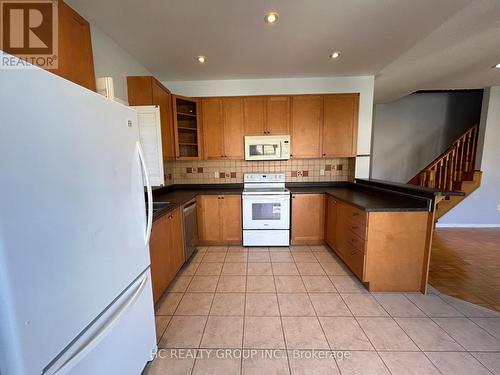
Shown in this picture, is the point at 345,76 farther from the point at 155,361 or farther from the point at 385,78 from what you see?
the point at 155,361

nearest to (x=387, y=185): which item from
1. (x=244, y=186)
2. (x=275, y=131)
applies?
(x=275, y=131)

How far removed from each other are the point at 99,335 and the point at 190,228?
2018mm

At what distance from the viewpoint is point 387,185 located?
2666mm

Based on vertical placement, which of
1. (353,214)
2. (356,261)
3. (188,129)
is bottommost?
(356,261)

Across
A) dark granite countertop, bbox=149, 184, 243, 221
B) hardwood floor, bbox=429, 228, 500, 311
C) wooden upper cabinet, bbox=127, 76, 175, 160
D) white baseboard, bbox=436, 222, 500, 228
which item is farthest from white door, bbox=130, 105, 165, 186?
white baseboard, bbox=436, 222, 500, 228

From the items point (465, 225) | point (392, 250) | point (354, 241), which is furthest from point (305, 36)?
point (465, 225)

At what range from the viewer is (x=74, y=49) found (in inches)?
53.9

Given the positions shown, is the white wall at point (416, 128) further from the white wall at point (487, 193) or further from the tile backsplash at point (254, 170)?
the tile backsplash at point (254, 170)

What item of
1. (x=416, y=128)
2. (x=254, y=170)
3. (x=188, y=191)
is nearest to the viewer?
(x=188, y=191)

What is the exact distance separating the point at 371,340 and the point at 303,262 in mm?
1228

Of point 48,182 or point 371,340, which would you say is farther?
point 371,340

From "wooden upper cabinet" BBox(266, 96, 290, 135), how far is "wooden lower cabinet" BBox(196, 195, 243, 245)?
119cm

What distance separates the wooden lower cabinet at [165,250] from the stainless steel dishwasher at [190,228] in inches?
5.1

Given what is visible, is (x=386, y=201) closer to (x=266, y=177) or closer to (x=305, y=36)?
(x=266, y=177)
